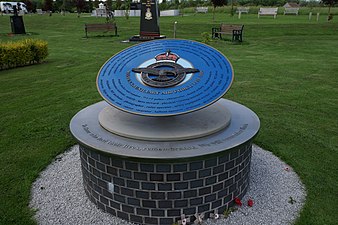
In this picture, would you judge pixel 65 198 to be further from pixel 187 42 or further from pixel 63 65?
pixel 63 65

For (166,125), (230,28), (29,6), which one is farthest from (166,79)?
(29,6)

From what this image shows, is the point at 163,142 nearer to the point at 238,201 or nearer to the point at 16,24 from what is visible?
the point at 238,201

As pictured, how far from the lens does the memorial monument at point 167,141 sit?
4180 mm

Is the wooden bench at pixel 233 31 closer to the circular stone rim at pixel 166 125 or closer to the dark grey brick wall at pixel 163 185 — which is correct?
the circular stone rim at pixel 166 125

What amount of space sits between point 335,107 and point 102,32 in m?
22.9

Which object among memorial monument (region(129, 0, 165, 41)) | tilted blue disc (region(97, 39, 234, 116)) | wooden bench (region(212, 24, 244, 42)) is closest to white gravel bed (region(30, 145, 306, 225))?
tilted blue disc (region(97, 39, 234, 116))

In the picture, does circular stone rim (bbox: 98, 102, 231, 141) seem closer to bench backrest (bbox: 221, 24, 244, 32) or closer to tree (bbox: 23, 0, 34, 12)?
bench backrest (bbox: 221, 24, 244, 32)

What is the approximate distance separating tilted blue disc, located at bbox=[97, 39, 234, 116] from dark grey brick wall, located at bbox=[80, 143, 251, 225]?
878 millimetres

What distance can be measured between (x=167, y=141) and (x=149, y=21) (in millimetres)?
18675

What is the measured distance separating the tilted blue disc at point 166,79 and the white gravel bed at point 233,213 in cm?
156

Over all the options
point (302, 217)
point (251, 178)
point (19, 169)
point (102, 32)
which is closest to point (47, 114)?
point (19, 169)

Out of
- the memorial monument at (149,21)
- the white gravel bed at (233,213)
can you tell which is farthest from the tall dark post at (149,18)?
the white gravel bed at (233,213)

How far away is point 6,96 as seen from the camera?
34.6 feet

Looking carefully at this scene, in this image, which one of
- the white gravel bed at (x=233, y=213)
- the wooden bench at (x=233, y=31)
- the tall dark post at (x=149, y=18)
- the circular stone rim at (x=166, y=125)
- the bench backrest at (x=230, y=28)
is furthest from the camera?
the bench backrest at (x=230, y=28)
